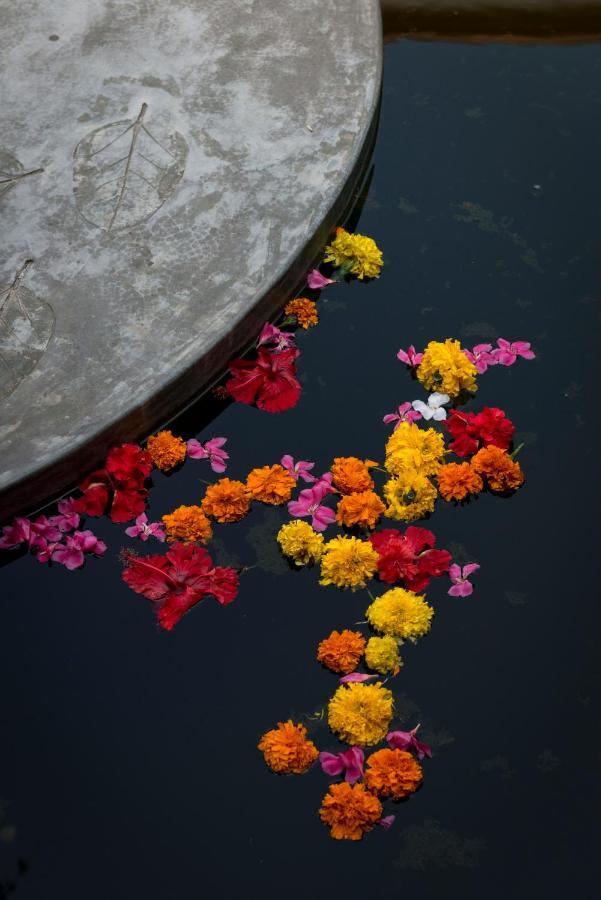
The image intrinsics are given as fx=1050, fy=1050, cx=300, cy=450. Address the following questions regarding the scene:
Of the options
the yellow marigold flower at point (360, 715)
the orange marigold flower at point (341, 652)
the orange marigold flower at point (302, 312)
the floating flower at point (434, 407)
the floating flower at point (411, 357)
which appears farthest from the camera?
the orange marigold flower at point (302, 312)

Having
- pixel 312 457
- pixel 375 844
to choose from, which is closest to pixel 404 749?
pixel 375 844

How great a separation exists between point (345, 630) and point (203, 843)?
Result: 0.68 m

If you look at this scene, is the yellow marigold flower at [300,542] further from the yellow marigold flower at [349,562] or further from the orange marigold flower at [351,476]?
the orange marigold flower at [351,476]

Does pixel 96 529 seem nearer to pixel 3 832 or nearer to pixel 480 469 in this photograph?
pixel 3 832

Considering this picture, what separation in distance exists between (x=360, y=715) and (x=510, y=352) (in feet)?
4.83

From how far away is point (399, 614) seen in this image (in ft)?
9.52

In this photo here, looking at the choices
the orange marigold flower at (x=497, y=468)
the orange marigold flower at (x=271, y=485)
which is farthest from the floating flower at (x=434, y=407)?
the orange marigold flower at (x=271, y=485)

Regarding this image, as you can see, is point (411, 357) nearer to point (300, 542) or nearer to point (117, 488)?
point (300, 542)

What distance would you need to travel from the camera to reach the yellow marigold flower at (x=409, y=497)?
3.16 m

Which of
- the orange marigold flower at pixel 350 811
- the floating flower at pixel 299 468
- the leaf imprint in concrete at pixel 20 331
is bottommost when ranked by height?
the orange marigold flower at pixel 350 811

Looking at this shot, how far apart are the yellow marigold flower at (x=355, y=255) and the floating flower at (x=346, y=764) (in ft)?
5.98

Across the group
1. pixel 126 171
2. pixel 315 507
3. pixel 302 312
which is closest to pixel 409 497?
pixel 315 507

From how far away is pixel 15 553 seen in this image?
3.13 metres

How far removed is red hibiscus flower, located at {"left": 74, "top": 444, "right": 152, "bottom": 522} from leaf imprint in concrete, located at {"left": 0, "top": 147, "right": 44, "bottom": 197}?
3.87 feet
